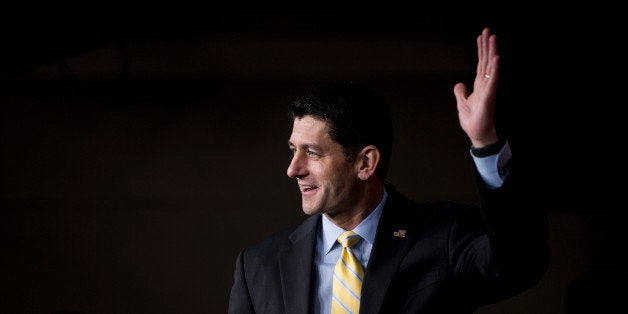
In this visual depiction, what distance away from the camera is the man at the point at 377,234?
137 cm

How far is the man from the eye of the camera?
4.50ft

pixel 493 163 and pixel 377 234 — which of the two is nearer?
pixel 493 163

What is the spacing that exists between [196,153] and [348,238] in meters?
1.86

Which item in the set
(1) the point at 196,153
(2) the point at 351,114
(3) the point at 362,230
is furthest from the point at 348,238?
(1) the point at 196,153

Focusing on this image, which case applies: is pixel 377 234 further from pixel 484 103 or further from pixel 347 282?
pixel 484 103

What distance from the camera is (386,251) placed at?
1.66m

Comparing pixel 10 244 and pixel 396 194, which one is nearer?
pixel 396 194

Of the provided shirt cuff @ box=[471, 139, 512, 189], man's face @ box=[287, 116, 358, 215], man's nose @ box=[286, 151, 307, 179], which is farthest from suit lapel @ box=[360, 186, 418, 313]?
shirt cuff @ box=[471, 139, 512, 189]

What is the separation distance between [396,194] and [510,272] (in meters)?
0.48

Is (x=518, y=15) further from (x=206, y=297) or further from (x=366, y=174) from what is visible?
(x=206, y=297)

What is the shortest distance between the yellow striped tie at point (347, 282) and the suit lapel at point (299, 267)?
64 mm

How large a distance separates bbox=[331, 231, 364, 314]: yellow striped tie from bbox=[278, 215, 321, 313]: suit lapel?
0.21 ft

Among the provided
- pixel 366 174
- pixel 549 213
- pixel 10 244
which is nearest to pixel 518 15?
pixel 549 213

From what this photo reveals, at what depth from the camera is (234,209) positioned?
3.45 m
